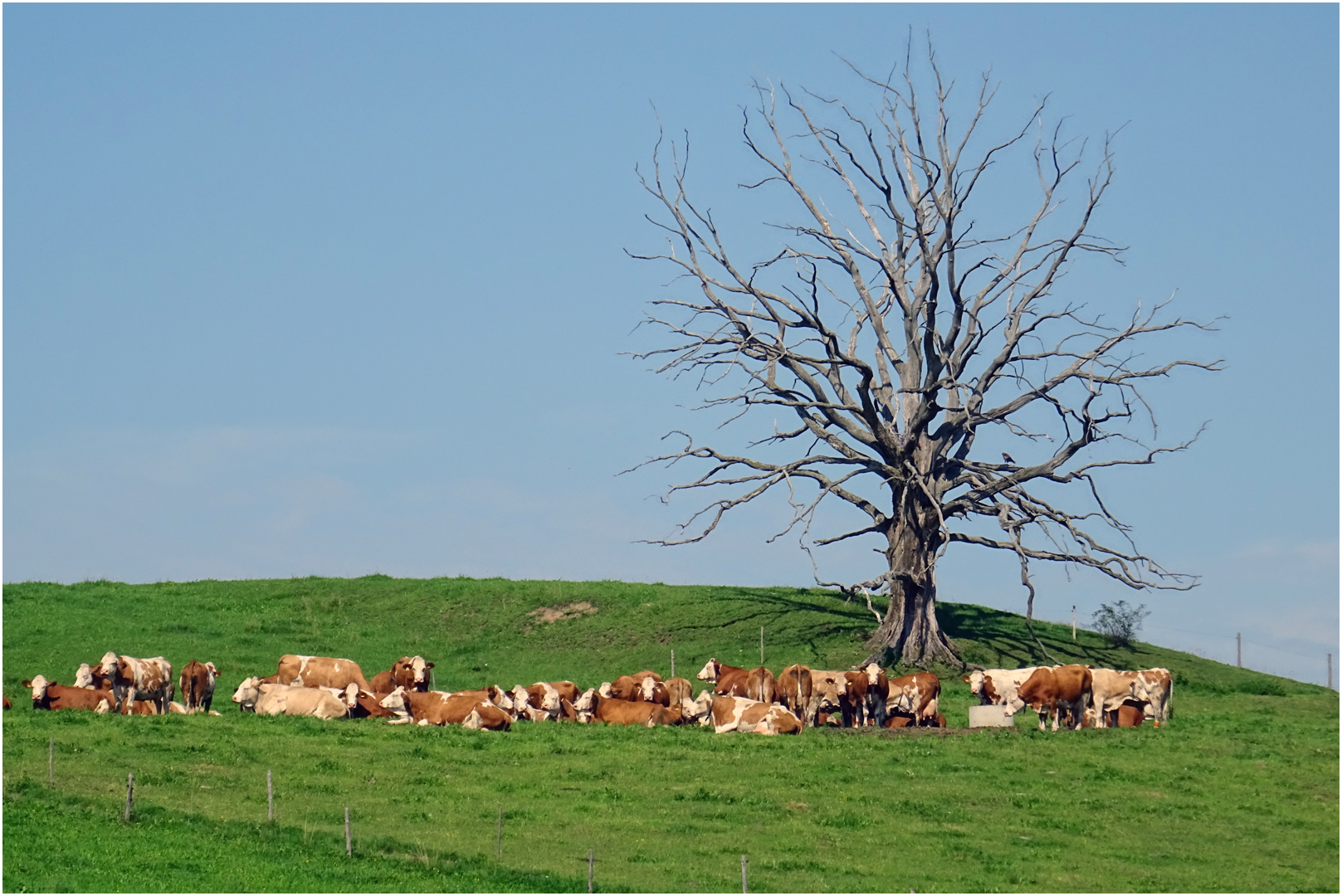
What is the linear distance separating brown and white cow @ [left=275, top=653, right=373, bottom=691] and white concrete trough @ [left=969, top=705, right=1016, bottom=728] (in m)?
13.9

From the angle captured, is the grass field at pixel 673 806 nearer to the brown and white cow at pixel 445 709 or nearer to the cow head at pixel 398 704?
the brown and white cow at pixel 445 709

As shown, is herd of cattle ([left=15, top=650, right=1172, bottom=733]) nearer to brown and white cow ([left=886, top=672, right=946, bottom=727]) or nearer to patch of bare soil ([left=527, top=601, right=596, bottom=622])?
brown and white cow ([left=886, top=672, right=946, bottom=727])

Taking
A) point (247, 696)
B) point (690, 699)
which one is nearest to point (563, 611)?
point (690, 699)

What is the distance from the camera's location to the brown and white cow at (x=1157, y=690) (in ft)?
111

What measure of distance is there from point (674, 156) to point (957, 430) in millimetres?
12508

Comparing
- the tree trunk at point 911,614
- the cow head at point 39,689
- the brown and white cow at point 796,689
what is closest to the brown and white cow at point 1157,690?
the brown and white cow at point 796,689

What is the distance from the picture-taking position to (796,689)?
110ft

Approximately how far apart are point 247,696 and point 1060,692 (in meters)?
17.4

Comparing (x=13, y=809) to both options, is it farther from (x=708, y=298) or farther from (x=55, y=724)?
(x=708, y=298)

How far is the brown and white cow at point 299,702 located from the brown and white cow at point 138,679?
2136 millimetres

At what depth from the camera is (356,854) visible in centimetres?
2111

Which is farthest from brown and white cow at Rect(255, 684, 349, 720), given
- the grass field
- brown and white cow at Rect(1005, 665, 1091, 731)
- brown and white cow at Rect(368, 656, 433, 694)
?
brown and white cow at Rect(1005, 665, 1091, 731)

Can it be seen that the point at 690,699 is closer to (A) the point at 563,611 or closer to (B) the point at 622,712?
(B) the point at 622,712

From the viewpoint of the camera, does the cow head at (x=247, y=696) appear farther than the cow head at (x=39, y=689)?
Yes
